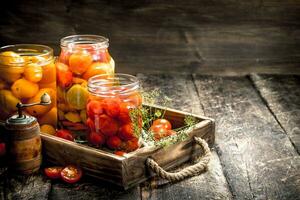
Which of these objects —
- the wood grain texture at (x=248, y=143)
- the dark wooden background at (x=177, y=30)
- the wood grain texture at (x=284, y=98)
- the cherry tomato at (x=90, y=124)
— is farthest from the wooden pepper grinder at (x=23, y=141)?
the dark wooden background at (x=177, y=30)

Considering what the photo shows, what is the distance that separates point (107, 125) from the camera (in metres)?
1.42

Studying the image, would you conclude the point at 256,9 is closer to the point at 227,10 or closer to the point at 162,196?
the point at 227,10

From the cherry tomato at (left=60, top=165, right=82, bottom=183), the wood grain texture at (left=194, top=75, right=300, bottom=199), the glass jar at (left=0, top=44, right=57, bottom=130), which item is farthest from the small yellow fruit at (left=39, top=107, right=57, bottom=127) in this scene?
the wood grain texture at (left=194, top=75, right=300, bottom=199)

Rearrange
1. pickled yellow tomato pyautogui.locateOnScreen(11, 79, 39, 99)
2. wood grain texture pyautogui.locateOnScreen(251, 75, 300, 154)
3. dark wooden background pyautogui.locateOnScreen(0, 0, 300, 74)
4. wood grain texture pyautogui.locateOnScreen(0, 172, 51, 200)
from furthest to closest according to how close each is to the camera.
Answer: dark wooden background pyautogui.locateOnScreen(0, 0, 300, 74) → wood grain texture pyautogui.locateOnScreen(251, 75, 300, 154) → pickled yellow tomato pyautogui.locateOnScreen(11, 79, 39, 99) → wood grain texture pyautogui.locateOnScreen(0, 172, 51, 200)

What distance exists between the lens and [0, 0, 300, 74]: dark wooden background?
2.56m

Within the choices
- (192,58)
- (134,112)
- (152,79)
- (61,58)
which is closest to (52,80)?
(61,58)

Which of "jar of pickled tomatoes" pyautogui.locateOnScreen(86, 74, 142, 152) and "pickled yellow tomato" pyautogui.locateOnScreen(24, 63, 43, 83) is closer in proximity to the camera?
"jar of pickled tomatoes" pyautogui.locateOnScreen(86, 74, 142, 152)

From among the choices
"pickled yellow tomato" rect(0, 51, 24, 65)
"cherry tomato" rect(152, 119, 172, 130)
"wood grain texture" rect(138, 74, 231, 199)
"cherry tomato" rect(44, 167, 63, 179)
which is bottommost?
"cherry tomato" rect(44, 167, 63, 179)

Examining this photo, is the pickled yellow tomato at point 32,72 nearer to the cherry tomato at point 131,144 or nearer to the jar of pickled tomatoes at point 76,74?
the jar of pickled tomatoes at point 76,74

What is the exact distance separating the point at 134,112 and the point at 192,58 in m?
1.27

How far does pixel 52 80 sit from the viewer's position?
1569 mm

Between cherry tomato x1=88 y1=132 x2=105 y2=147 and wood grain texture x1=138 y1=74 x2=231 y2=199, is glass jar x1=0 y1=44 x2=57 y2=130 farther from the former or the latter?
wood grain texture x1=138 y1=74 x2=231 y2=199

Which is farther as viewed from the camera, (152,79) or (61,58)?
(152,79)

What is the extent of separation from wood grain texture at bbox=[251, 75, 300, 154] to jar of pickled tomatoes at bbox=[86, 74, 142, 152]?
1.63 feet
